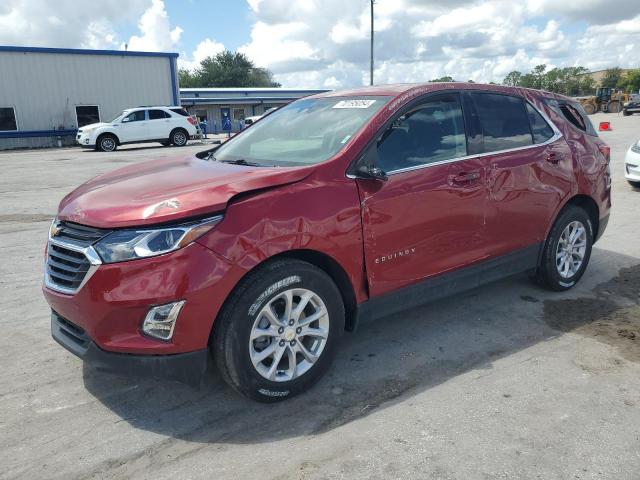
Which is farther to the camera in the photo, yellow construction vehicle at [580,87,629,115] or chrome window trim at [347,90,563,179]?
yellow construction vehicle at [580,87,629,115]

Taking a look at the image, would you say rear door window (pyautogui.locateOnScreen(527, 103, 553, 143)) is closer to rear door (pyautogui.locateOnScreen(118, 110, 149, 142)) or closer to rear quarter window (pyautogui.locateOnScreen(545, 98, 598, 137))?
rear quarter window (pyautogui.locateOnScreen(545, 98, 598, 137))

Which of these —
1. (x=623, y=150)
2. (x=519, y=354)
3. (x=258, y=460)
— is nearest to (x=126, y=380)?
(x=258, y=460)

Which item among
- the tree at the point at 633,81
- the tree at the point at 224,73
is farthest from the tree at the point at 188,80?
the tree at the point at 633,81

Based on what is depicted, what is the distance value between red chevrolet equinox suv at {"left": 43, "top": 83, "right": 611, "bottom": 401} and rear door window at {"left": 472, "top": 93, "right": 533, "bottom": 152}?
0.01m

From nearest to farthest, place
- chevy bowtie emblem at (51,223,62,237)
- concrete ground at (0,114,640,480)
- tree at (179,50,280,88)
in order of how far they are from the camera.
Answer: concrete ground at (0,114,640,480), chevy bowtie emblem at (51,223,62,237), tree at (179,50,280,88)

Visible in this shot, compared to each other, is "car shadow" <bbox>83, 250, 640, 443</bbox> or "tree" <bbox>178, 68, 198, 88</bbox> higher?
"tree" <bbox>178, 68, 198, 88</bbox>

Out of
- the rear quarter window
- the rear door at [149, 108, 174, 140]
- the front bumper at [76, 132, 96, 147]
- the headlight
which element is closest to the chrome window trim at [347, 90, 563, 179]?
the rear quarter window

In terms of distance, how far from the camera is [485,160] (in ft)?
13.2

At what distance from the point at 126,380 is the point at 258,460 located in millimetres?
1233

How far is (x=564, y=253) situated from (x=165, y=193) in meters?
3.60

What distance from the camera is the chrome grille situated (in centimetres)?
279

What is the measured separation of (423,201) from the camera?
3.58 metres

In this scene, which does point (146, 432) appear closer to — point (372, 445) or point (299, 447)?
point (299, 447)

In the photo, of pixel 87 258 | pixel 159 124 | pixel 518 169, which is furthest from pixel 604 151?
pixel 159 124
